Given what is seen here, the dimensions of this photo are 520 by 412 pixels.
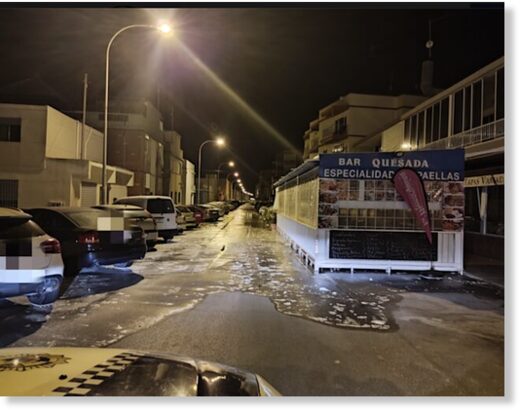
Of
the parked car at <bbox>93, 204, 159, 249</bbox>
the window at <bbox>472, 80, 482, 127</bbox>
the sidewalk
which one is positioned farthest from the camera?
the window at <bbox>472, 80, 482, 127</bbox>

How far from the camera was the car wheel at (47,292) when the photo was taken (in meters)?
7.08

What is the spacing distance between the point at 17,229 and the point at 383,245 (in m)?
7.97

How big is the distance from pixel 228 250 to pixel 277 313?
903cm

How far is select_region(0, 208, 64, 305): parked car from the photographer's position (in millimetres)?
6523

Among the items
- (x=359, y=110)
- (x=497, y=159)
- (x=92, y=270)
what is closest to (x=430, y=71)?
(x=359, y=110)

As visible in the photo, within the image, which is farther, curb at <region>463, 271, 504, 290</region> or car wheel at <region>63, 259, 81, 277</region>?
curb at <region>463, 271, 504, 290</region>

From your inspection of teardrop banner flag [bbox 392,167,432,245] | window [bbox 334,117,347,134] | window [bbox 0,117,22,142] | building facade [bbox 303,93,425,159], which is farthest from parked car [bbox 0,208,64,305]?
window [bbox 334,117,347,134]

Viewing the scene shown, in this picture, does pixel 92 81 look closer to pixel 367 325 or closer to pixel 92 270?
pixel 92 270

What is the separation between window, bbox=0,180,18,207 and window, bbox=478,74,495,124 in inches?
903

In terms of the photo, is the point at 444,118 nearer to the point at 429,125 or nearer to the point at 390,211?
the point at 429,125

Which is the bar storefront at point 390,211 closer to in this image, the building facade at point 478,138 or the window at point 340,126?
the building facade at point 478,138

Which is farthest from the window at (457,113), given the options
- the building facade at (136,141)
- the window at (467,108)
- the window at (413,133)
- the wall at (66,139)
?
the building facade at (136,141)

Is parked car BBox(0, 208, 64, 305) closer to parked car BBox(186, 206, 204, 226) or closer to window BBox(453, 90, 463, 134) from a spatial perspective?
window BBox(453, 90, 463, 134)

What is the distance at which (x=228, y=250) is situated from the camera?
53.2ft
